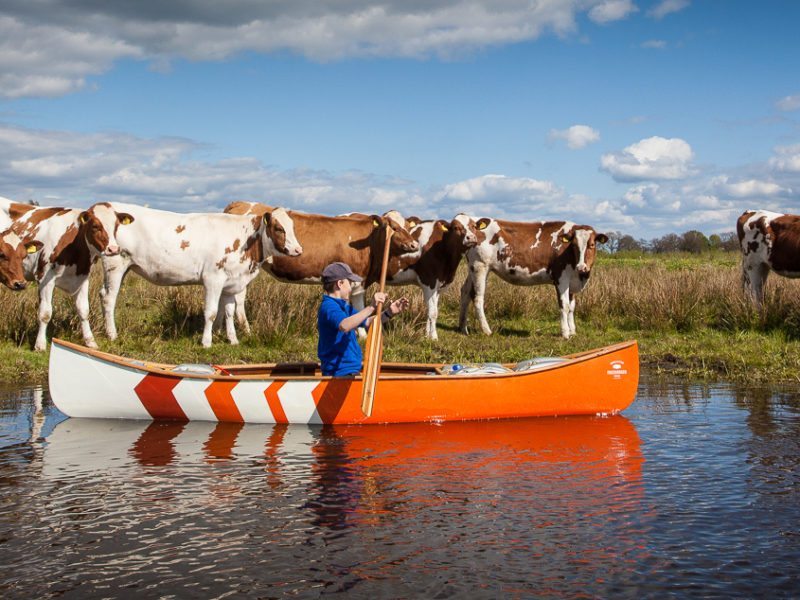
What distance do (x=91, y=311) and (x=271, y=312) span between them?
136 inches

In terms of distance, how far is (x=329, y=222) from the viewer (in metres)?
16.6

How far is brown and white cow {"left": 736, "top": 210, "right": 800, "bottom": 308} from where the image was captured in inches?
671

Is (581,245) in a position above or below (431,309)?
above

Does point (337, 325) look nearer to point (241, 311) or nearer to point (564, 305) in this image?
point (241, 311)

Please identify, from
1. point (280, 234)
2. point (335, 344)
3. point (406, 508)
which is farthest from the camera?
point (280, 234)

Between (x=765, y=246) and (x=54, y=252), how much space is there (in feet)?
40.8

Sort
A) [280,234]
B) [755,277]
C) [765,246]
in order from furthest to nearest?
[755,277], [765,246], [280,234]

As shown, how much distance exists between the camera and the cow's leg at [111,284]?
1505 centimetres

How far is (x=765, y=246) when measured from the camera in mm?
17406

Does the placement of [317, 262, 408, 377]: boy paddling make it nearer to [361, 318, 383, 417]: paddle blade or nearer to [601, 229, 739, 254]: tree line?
[361, 318, 383, 417]: paddle blade

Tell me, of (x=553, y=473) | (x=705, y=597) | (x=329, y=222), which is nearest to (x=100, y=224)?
(x=329, y=222)

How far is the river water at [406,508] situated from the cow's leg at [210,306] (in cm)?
474

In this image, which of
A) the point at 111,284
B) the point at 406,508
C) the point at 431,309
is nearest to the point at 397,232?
the point at 431,309

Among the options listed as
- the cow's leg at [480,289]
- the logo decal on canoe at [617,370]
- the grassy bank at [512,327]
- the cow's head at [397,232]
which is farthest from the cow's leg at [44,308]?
the logo decal on canoe at [617,370]
